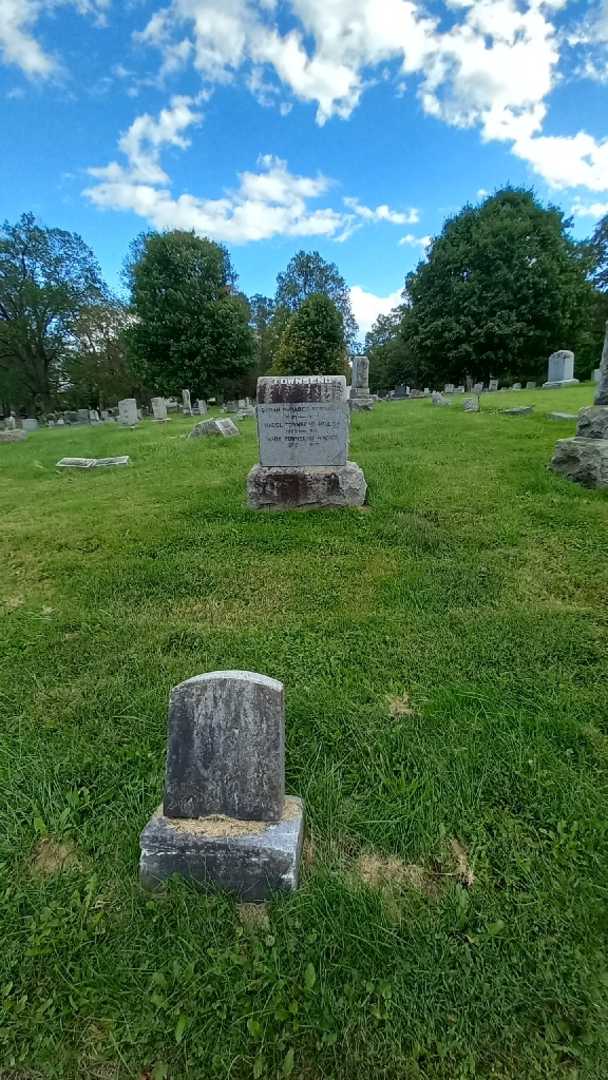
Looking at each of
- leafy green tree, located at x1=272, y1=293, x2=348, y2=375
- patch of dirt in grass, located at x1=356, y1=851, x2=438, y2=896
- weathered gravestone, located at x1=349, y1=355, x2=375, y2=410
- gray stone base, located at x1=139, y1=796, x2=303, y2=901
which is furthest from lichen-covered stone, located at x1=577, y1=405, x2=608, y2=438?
leafy green tree, located at x1=272, y1=293, x2=348, y2=375

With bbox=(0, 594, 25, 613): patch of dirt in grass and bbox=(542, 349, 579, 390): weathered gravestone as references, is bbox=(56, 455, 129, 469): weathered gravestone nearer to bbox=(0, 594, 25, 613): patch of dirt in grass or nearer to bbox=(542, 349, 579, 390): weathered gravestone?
bbox=(0, 594, 25, 613): patch of dirt in grass

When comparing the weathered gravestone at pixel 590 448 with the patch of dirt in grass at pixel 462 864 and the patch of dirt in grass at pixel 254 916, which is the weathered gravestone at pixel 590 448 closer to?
the patch of dirt in grass at pixel 462 864

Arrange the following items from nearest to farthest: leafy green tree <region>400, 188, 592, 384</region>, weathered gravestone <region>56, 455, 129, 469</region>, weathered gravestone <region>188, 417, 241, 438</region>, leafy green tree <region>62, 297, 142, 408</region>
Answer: weathered gravestone <region>56, 455, 129, 469</region> < weathered gravestone <region>188, 417, 241, 438</region> < leafy green tree <region>400, 188, 592, 384</region> < leafy green tree <region>62, 297, 142, 408</region>

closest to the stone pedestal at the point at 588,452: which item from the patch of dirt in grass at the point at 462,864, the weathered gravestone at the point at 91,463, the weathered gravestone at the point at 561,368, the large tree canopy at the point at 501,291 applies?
the patch of dirt in grass at the point at 462,864

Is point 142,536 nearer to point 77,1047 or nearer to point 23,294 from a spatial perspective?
point 77,1047

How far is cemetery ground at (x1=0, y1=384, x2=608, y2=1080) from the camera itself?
3.99ft

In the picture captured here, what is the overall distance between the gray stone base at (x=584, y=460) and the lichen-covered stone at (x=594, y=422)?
0.22 ft

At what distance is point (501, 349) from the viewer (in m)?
25.9

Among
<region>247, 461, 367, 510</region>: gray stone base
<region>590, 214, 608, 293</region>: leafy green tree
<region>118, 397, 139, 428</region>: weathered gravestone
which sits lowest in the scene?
<region>247, 461, 367, 510</region>: gray stone base

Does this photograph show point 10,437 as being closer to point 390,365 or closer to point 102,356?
point 102,356

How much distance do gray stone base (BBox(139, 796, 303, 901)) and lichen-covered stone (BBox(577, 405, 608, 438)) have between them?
524 cm

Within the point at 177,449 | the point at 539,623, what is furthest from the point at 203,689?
the point at 177,449

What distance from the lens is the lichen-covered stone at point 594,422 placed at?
4.95 metres

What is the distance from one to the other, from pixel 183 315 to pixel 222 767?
29.0 m
